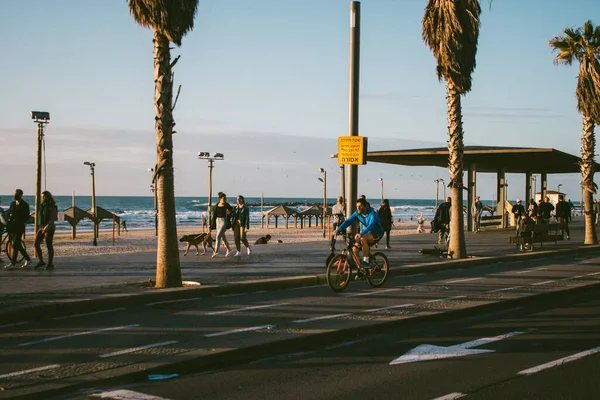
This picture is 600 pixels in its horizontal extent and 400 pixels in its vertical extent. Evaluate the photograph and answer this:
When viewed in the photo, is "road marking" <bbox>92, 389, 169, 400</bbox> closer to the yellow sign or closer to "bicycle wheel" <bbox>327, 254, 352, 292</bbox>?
"bicycle wheel" <bbox>327, 254, 352, 292</bbox>

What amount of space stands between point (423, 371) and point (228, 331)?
106 inches

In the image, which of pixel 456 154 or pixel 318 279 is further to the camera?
pixel 456 154

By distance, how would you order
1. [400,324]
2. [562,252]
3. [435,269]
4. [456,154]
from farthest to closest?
[562,252] < [456,154] < [435,269] < [400,324]

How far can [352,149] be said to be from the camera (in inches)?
600

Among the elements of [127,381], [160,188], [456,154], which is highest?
[456,154]

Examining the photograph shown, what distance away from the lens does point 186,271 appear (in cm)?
1548

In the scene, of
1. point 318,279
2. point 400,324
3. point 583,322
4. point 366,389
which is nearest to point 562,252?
point 318,279

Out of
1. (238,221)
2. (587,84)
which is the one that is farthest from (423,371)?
(587,84)

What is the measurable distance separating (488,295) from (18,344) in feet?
24.9

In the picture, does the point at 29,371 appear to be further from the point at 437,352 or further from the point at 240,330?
the point at 437,352

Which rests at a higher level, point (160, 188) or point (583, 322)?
point (160, 188)

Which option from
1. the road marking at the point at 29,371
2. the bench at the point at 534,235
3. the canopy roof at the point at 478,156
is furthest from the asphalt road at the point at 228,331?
the canopy roof at the point at 478,156

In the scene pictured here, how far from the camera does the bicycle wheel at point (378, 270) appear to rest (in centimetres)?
1325

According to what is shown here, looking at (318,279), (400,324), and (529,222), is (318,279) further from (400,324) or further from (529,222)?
(529,222)
